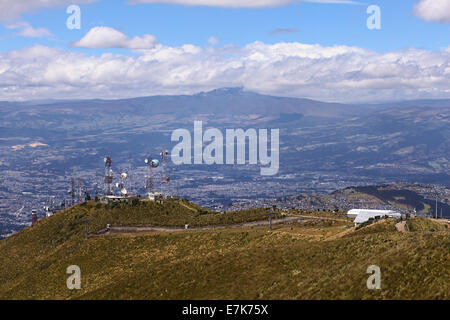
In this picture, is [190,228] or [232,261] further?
[190,228]

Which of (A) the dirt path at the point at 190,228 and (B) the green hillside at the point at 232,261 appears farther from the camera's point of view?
(A) the dirt path at the point at 190,228

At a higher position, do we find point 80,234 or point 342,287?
point 342,287

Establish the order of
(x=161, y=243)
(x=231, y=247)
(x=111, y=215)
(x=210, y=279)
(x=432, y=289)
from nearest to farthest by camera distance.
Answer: (x=432, y=289), (x=210, y=279), (x=231, y=247), (x=161, y=243), (x=111, y=215)

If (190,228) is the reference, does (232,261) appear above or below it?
above

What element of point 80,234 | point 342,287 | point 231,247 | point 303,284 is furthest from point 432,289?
point 80,234

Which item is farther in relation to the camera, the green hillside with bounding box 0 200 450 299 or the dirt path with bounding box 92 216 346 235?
the dirt path with bounding box 92 216 346 235
